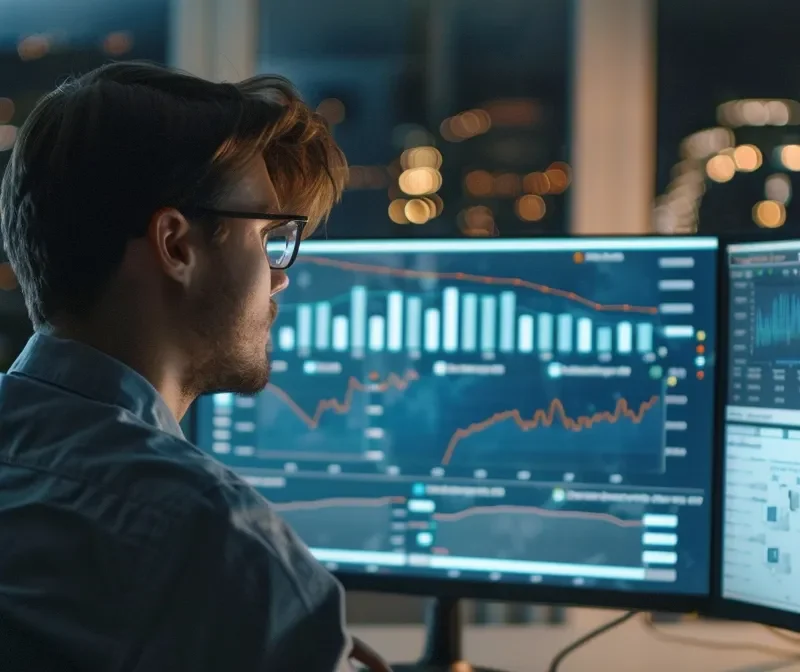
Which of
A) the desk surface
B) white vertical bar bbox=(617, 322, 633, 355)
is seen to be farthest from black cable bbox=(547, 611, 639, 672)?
white vertical bar bbox=(617, 322, 633, 355)

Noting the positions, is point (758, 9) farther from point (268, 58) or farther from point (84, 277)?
point (84, 277)

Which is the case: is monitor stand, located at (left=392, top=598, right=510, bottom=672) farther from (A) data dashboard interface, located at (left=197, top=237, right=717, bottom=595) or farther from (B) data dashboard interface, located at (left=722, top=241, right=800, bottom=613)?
(B) data dashboard interface, located at (left=722, top=241, right=800, bottom=613)

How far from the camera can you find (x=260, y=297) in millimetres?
958

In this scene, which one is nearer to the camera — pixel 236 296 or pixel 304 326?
pixel 236 296

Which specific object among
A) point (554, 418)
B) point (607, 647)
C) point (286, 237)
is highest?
point (286, 237)

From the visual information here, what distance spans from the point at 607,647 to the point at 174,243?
0.92 m

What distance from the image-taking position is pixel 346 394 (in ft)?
4.21

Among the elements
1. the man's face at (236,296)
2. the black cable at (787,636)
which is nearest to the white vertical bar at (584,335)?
the man's face at (236,296)

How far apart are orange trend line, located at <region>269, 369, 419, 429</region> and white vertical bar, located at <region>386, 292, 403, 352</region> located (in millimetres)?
40

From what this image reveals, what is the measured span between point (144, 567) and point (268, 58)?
142 centimetres

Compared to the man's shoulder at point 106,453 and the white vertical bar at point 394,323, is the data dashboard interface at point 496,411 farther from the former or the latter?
the man's shoulder at point 106,453

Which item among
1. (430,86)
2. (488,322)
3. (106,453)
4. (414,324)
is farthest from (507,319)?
(430,86)

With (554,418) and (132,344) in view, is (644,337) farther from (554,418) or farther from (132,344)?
(132,344)

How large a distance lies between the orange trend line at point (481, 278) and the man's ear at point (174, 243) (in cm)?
43
